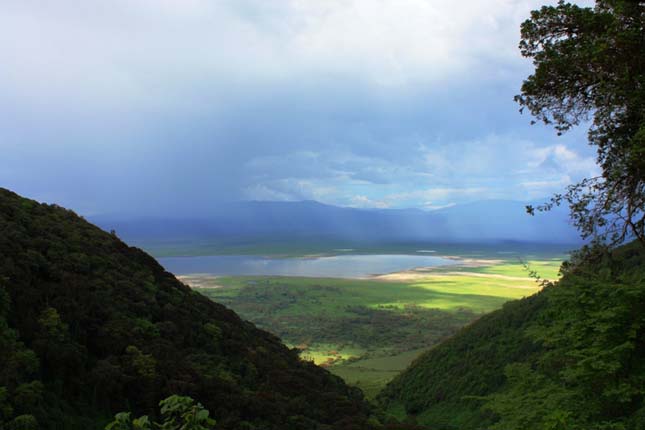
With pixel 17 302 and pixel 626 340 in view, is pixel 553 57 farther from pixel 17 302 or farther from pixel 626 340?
pixel 17 302

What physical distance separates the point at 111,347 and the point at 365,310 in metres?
122

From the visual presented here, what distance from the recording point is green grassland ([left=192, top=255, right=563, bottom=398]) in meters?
84.4

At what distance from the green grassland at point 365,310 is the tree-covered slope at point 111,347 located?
32198 mm

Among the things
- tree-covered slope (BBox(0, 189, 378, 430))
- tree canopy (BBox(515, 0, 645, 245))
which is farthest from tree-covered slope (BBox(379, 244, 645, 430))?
tree-covered slope (BBox(0, 189, 378, 430))

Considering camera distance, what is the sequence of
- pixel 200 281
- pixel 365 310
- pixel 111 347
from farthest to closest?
1. pixel 200 281
2. pixel 365 310
3. pixel 111 347

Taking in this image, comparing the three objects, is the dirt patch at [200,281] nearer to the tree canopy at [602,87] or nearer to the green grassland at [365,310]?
the green grassland at [365,310]

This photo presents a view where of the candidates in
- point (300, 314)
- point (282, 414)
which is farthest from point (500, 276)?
point (282, 414)

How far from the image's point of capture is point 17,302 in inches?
535

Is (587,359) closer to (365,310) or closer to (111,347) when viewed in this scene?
(111,347)

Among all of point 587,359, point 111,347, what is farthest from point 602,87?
point 111,347

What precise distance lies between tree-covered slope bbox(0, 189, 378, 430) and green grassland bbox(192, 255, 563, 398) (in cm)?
3220

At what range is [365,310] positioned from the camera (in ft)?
436

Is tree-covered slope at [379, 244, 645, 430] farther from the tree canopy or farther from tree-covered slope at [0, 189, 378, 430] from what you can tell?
tree-covered slope at [0, 189, 378, 430]

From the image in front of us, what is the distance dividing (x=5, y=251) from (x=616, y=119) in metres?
19.2
